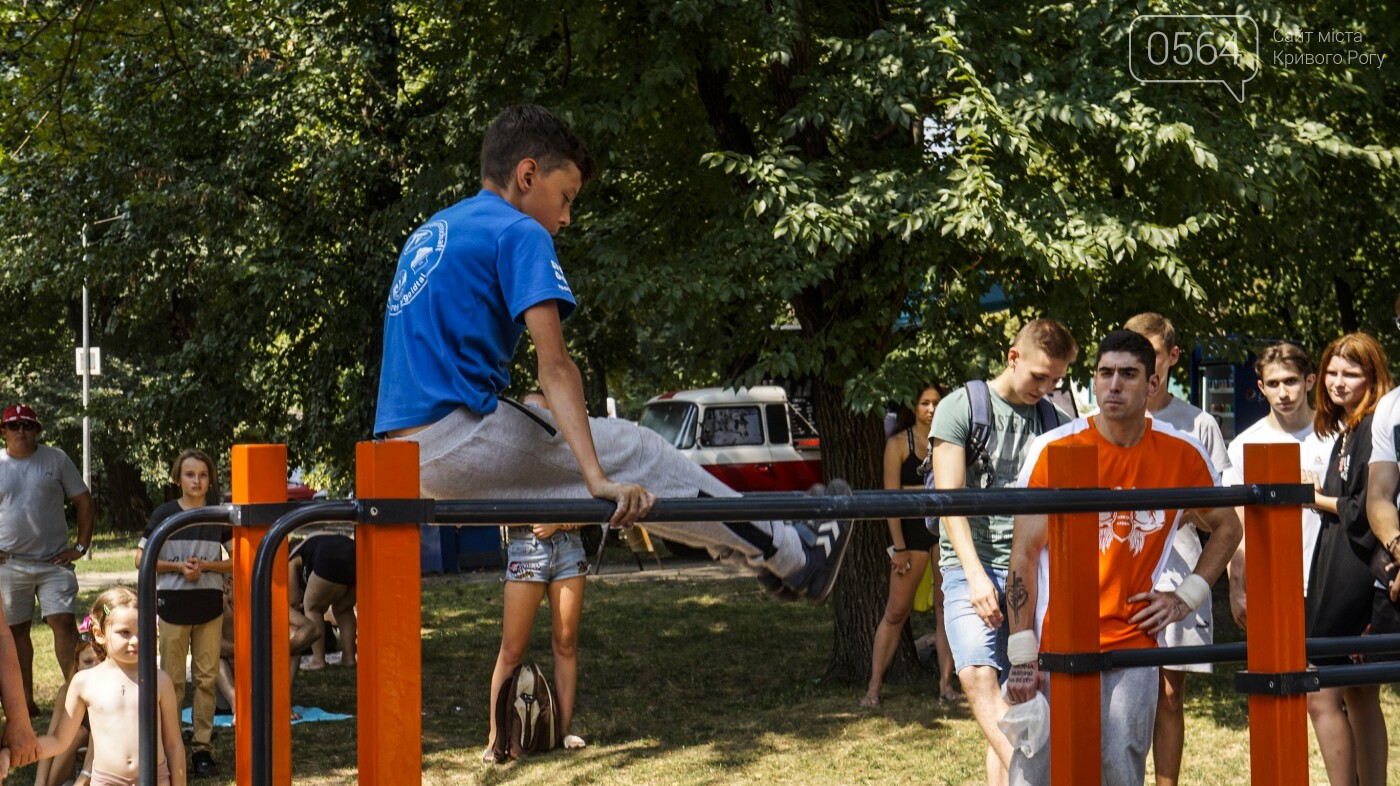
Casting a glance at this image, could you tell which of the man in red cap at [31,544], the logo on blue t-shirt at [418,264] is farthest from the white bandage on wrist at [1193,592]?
the man in red cap at [31,544]

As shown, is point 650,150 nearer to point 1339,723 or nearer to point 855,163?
point 855,163

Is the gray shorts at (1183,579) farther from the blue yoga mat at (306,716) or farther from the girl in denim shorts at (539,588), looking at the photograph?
the blue yoga mat at (306,716)

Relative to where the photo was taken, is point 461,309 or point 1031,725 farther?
point 1031,725

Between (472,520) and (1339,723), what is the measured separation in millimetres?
4046

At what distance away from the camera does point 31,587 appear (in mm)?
8883

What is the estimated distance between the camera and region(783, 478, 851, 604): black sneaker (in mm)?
3615

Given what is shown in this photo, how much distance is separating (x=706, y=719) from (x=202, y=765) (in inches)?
114

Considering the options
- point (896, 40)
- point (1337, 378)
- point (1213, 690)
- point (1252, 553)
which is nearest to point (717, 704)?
point (1213, 690)

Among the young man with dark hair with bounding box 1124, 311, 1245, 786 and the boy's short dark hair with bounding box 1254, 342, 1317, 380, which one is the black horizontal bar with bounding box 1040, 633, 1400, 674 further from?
the boy's short dark hair with bounding box 1254, 342, 1317, 380

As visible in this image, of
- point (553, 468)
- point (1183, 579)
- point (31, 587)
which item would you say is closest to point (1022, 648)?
point (1183, 579)

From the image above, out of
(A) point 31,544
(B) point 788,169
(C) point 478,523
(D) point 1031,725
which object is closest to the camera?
(C) point 478,523

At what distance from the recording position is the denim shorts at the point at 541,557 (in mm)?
7367

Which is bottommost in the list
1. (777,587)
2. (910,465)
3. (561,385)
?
(777,587)

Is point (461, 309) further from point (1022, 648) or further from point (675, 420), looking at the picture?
point (675, 420)
